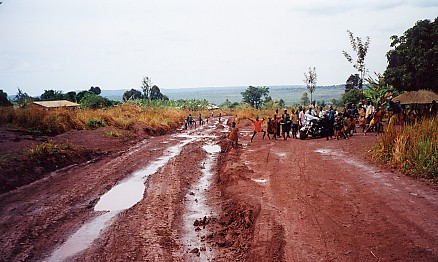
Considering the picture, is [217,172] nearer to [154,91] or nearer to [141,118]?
[141,118]

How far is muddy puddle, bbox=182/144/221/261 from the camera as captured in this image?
5.75 m

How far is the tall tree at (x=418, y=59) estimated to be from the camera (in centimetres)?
1691

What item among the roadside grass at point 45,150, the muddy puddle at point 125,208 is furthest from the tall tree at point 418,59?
the roadside grass at point 45,150

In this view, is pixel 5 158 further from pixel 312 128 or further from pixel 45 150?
pixel 312 128

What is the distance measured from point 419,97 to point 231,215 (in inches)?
555

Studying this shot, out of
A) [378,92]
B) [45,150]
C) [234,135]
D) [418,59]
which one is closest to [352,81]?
[378,92]

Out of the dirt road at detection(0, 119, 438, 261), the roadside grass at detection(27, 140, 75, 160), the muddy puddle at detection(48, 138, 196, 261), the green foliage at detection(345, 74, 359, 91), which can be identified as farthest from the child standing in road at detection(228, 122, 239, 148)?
the green foliage at detection(345, 74, 359, 91)

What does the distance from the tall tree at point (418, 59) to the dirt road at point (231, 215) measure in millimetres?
8474

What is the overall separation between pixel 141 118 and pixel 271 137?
45.9 feet

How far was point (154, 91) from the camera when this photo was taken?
91.1m

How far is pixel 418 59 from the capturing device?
17.1 m

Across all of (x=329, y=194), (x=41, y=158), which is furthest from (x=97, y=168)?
(x=329, y=194)

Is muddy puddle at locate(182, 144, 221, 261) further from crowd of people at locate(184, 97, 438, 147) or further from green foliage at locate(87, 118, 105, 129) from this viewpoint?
green foliage at locate(87, 118, 105, 129)

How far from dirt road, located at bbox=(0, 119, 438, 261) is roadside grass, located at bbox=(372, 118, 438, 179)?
46 cm
